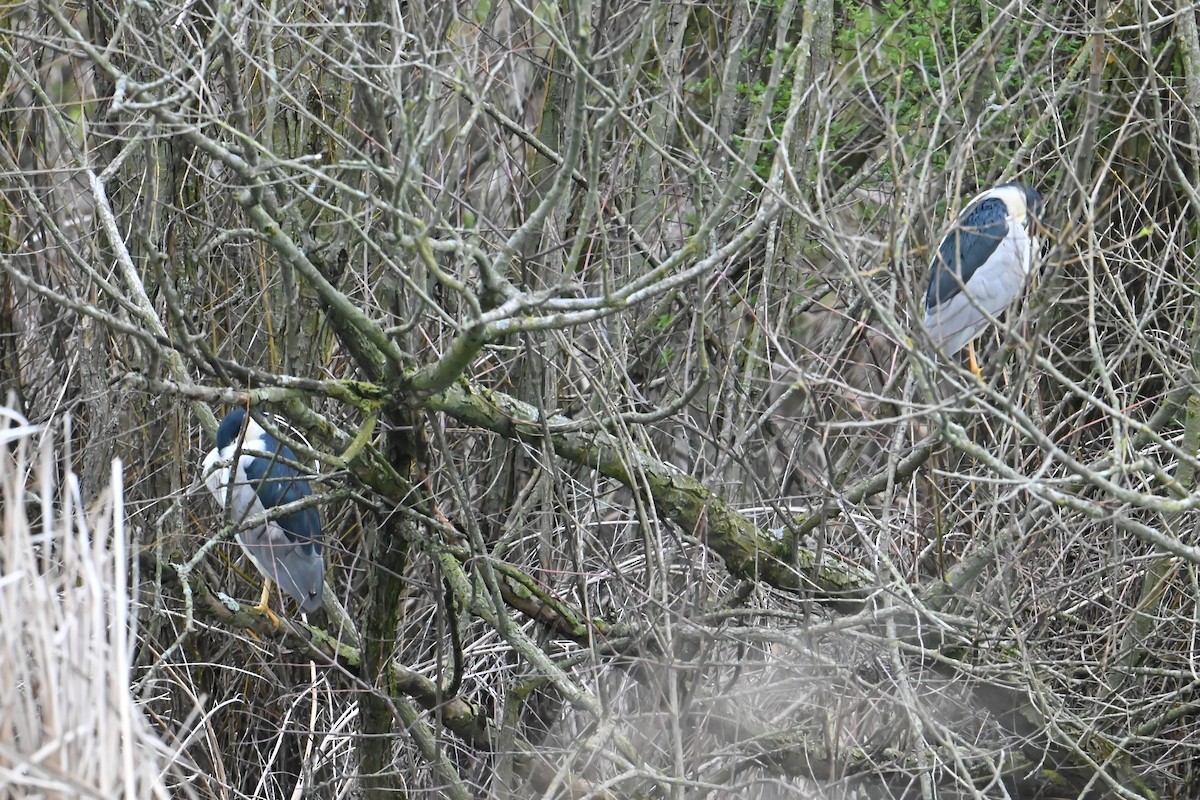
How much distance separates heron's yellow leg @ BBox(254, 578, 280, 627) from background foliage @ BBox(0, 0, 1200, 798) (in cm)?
4

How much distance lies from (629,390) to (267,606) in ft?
5.40

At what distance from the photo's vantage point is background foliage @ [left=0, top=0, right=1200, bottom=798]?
117 inches

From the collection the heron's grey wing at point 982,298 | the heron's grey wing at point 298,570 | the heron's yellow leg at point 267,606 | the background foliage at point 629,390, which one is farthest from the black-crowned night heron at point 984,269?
the heron's yellow leg at point 267,606

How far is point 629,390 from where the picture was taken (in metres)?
4.47

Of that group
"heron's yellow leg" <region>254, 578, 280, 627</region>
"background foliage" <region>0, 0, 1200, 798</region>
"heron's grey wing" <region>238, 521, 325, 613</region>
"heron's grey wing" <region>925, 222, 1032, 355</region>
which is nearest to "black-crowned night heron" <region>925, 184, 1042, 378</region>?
"heron's grey wing" <region>925, 222, 1032, 355</region>

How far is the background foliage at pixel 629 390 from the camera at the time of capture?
2.96 meters

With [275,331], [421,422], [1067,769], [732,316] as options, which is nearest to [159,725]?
[275,331]

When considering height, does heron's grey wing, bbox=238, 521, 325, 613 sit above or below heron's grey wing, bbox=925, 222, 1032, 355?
below

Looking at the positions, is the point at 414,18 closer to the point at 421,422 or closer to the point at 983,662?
the point at 421,422

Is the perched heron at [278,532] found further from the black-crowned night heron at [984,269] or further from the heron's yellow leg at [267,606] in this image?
the black-crowned night heron at [984,269]

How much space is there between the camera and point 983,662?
4145 mm

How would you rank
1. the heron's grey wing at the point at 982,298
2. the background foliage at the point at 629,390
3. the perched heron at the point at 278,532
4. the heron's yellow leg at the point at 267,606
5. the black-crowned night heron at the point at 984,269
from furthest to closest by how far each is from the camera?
the heron's grey wing at the point at 982,298 < the black-crowned night heron at the point at 984,269 < the perched heron at the point at 278,532 < the heron's yellow leg at the point at 267,606 < the background foliage at the point at 629,390

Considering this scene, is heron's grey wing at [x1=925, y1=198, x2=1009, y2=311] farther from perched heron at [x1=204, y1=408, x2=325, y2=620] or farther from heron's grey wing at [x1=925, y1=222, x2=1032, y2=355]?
perched heron at [x1=204, y1=408, x2=325, y2=620]

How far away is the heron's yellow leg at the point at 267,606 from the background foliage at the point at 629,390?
42mm
